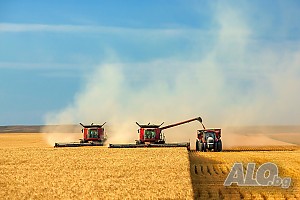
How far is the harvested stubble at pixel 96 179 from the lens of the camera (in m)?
19.7

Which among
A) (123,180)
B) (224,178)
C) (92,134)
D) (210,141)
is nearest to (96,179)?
(123,180)

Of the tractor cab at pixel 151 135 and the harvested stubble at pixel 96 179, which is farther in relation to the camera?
the tractor cab at pixel 151 135

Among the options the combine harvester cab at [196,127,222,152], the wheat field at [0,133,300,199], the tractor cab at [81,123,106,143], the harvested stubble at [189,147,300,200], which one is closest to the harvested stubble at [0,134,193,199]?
the wheat field at [0,133,300,199]

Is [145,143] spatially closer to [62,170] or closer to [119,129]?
[119,129]

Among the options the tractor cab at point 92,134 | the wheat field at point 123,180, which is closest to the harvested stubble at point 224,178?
the wheat field at point 123,180

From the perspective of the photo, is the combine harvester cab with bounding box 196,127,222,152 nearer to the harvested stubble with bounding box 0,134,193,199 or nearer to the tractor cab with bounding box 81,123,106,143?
the tractor cab with bounding box 81,123,106,143

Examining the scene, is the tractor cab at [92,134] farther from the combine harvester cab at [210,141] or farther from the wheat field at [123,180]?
the wheat field at [123,180]

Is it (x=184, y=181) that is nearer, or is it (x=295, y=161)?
(x=184, y=181)

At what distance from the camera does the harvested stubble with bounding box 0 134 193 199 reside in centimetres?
1972

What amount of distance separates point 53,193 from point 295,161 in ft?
73.7

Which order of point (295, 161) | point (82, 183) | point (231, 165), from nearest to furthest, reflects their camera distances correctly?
1. point (82, 183)
2. point (231, 165)
3. point (295, 161)

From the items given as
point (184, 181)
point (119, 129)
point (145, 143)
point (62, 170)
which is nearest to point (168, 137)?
point (119, 129)

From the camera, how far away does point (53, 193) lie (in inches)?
787

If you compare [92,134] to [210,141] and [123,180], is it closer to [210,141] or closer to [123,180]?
[210,141]
